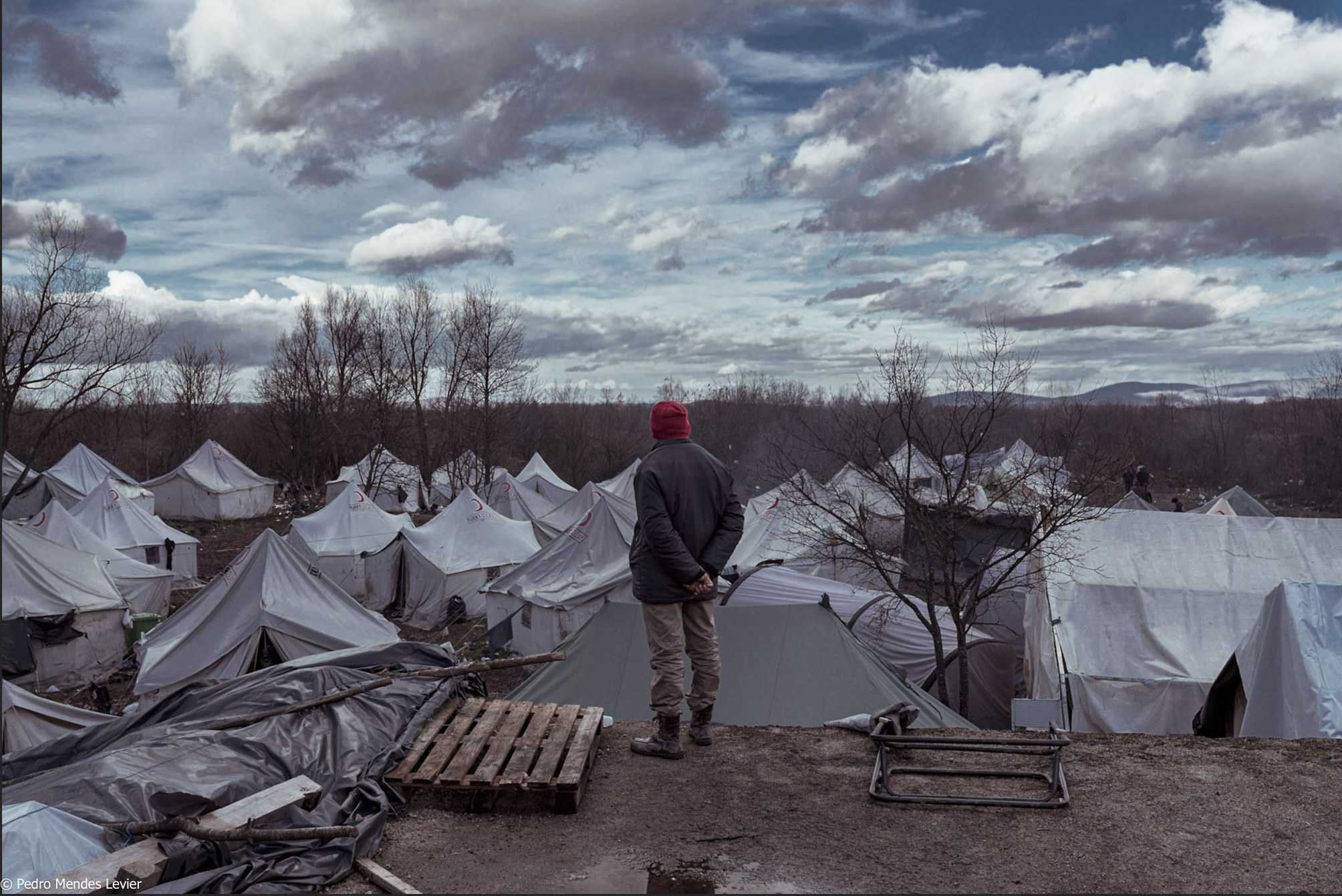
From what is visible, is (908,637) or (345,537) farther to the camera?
(345,537)

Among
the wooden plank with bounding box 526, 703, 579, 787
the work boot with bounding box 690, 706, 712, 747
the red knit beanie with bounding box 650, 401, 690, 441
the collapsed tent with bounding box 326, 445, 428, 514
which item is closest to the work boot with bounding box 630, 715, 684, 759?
the work boot with bounding box 690, 706, 712, 747

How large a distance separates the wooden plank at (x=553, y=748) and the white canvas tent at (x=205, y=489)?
125 ft

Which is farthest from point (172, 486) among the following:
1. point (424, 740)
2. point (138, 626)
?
point (424, 740)

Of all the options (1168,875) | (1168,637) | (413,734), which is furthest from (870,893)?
(1168,637)

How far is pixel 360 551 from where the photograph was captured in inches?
945

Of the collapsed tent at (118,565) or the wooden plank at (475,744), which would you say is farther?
the collapsed tent at (118,565)

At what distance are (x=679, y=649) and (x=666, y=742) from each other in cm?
61

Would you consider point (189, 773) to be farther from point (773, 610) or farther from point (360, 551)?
point (360, 551)

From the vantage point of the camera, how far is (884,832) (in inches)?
179

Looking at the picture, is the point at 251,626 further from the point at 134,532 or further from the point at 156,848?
the point at 134,532

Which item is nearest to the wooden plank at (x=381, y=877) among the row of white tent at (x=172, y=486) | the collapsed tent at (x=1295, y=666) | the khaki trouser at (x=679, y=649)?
the khaki trouser at (x=679, y=649)

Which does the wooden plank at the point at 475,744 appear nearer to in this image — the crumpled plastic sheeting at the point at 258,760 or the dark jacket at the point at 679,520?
the crumpled plastic sheeting at the point at 258,760

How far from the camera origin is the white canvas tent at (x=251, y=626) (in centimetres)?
1380

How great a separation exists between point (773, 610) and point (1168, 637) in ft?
19.4
